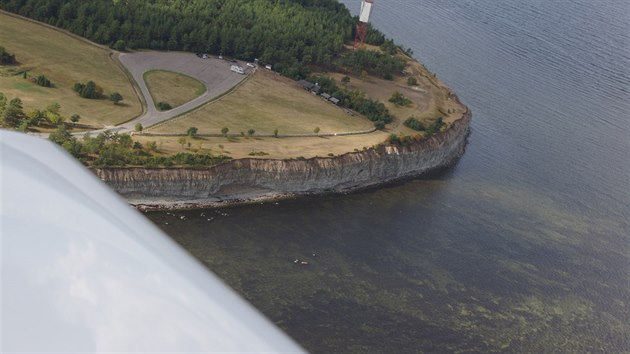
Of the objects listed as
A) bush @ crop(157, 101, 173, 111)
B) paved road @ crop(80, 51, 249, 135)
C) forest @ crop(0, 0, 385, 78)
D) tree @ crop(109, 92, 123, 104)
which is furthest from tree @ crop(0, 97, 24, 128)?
forest @ crop(0, 0, 385, 78)

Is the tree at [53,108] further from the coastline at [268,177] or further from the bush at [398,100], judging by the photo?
the bush at [398,100]

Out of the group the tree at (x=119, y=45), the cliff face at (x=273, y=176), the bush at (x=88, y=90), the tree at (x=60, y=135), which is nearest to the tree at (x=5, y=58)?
the bush at (x=88, y=90)

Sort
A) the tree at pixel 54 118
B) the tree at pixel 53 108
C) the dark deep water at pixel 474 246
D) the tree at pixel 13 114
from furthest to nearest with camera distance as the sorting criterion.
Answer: the tree at pixel 53 108
the tree at pixel 54 118
the tree at pixel 13 114
the dark deep water at pixel 474 246

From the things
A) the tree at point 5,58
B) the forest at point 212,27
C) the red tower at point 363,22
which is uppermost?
the red tower at point 363,22

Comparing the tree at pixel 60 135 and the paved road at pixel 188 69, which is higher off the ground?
the paved road at pixel 188 69

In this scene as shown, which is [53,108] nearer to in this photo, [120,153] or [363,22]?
[120,153]

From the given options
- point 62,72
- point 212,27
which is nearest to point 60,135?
point 62,72
